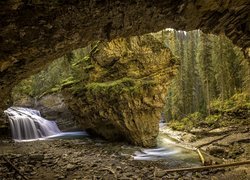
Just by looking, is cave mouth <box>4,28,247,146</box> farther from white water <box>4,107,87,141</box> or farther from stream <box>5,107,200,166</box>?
stream <box>5,107,200,166</box>

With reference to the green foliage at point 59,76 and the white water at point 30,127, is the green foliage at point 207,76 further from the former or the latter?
the white water at point 30,127

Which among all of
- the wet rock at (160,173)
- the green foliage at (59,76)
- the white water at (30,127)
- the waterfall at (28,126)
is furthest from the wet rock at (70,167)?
the waterfall at (28,126)

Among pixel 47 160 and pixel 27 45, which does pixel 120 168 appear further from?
pixel 27 45

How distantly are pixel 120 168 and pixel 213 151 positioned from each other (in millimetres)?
6384

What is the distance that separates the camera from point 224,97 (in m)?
29.4

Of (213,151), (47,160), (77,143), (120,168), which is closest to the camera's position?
(120,168)

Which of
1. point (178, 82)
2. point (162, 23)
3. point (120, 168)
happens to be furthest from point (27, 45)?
point (178, 82)

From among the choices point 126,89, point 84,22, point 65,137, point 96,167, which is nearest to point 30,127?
point 65,137

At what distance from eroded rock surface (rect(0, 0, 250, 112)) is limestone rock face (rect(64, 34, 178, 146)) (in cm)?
923

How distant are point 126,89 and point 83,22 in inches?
427

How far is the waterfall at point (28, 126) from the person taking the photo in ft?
74.6

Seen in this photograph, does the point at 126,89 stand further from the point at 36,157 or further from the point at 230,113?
the point at 230,113

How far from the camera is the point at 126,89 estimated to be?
17.2m

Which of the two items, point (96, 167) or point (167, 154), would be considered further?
point (167, 154)
